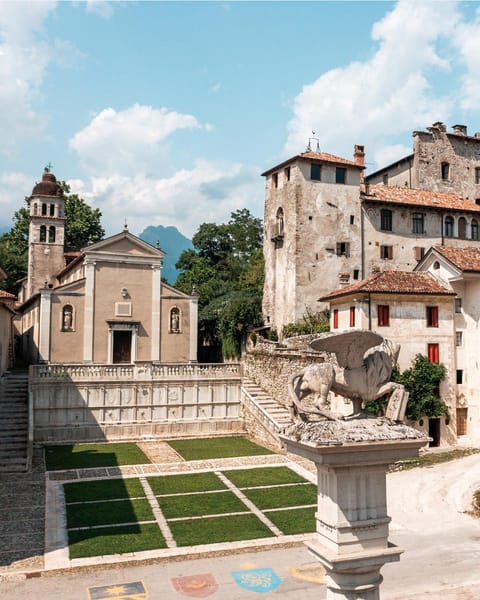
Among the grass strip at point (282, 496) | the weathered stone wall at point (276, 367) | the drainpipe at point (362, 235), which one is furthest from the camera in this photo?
the drainpipe at point (362, 235)

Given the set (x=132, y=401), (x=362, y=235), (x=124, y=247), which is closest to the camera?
(x=132, y=401)

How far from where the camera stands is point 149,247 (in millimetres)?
45125

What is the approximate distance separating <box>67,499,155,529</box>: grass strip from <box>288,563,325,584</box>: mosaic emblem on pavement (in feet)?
21.0

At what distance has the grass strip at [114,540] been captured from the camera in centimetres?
1748

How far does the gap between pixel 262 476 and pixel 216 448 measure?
733 cm

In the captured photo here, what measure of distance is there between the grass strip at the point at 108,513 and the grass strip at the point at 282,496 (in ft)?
14.2

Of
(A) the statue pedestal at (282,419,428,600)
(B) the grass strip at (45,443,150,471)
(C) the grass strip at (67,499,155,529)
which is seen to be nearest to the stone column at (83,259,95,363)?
(B) the grass strip at (45,443,150,471)

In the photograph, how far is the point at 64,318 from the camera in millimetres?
42750

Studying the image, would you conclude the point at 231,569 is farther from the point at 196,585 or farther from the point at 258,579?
the point at 196,585

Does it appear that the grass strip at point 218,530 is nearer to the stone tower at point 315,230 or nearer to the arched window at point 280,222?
the stone tower at point 315,230

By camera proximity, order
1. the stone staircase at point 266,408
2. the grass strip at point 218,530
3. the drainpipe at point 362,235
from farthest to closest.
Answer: the drainpipe at point 362,235, the stone staircase at point 266,408, the grass strip at point 218,530

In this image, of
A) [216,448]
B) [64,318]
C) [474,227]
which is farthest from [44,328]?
[474,227]

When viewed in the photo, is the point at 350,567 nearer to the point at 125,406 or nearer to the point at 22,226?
the point at 125,406

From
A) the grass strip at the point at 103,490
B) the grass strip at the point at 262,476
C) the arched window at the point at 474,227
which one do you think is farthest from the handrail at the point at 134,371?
the arched window at the point at 474,227
